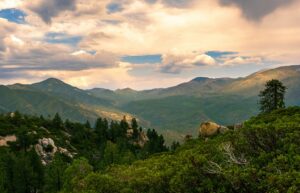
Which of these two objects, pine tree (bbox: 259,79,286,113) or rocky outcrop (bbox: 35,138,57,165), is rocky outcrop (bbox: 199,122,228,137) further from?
rocky outcrop (bbox: 35,138,57,165)

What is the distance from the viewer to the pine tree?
5168 inches

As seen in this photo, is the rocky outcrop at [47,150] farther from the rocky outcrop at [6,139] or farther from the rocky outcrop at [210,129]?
the rocky outcrop at [210,129]

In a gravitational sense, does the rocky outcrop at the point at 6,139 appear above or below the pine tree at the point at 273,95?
below

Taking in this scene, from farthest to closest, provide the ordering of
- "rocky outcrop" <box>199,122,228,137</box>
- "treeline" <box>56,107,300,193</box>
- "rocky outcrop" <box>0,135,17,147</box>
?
1. "rocky outcrop" <box>0,135,17,147</box>
2. "rocky outcrop" <box>199,122,228,137</box>
3. "treeline" <box>56,107,300,193</box>

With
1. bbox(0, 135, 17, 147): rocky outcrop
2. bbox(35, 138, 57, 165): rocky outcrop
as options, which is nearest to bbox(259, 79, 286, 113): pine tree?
bbox(35, 138, 57, 165): rocky outcrop

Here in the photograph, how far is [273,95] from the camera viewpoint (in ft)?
439

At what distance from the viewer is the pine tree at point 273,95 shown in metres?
131

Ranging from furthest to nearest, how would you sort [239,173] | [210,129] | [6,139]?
1. [6,139]
2. [210,129]
3. [239,173]

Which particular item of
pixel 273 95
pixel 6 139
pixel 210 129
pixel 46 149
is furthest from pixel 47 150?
pixel 273 95

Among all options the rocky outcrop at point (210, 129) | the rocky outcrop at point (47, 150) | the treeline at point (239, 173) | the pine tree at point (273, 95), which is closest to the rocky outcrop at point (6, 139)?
the rocky outcrop at point (47, 150)

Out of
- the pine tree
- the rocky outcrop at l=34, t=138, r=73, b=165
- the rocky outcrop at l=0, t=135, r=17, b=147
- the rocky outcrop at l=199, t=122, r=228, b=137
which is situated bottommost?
the rocky outcrop at l=34, t=138, r=73, b=165

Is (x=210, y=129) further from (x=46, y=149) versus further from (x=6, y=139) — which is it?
(x=6, y=139)

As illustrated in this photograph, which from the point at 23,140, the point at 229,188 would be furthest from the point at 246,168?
the point at 23,140

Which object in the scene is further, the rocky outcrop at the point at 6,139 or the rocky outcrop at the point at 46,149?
the rocky outcrop at the point at 6,139
